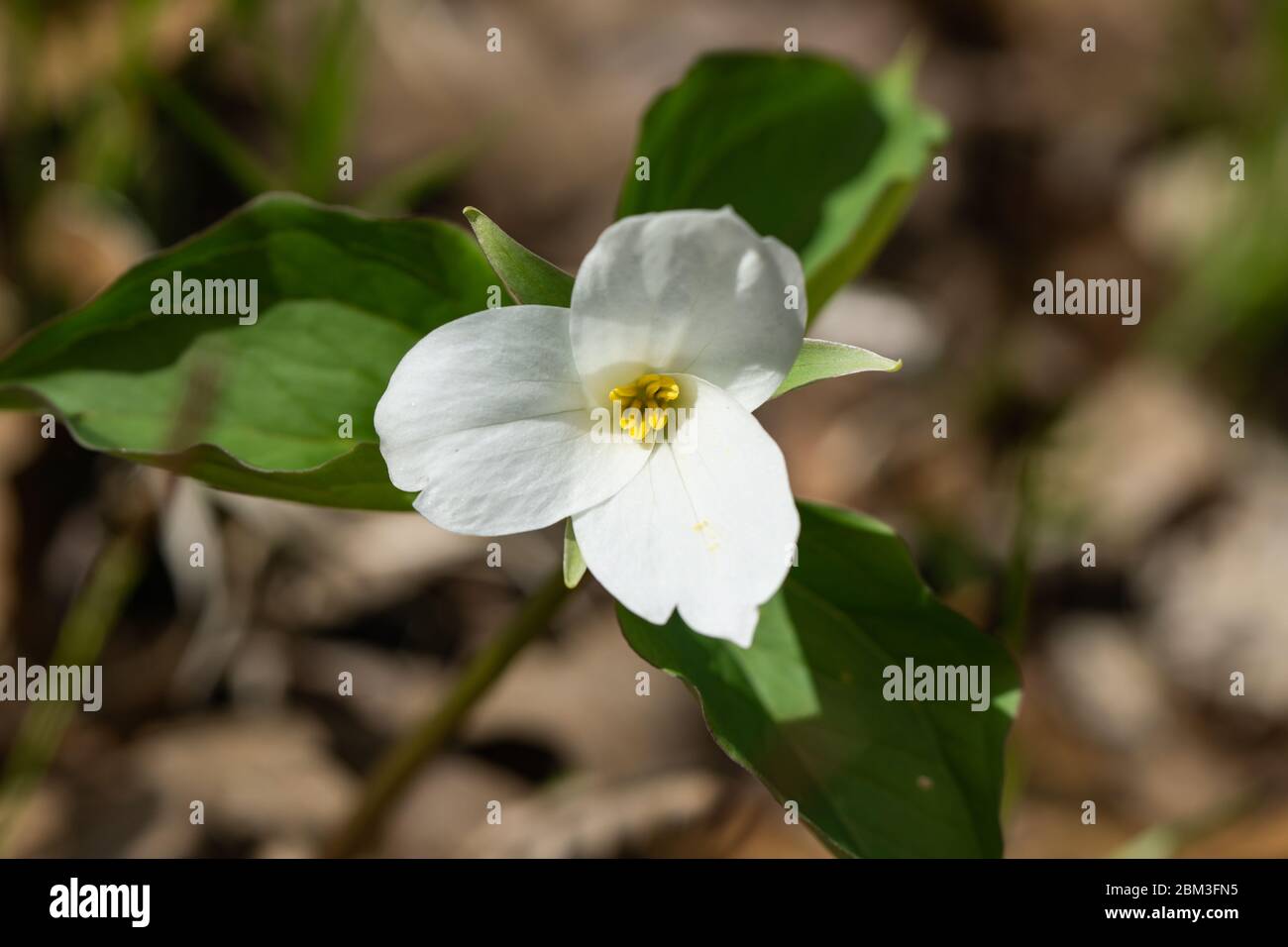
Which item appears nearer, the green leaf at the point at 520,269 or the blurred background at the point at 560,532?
the green leaf at the point at 520,269

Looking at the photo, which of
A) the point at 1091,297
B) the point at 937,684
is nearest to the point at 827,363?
the point at 937,684

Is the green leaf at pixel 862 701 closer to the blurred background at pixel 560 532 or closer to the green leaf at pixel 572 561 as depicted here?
the green leaf at pixel 572 561

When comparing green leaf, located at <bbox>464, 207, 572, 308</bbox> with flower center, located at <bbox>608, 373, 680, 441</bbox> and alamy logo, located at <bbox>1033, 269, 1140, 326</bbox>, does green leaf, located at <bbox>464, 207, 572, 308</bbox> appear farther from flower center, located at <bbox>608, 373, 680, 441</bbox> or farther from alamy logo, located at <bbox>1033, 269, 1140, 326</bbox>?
alamy logo, located at <bbox>1033, 269, 1140, 326</bbox>

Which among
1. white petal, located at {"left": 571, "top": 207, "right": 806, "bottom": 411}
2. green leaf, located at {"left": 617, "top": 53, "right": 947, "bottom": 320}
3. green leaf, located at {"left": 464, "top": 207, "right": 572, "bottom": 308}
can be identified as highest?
green leaf, located at {"left": 617, "top": 53, "right": 947, "bottom": 320}

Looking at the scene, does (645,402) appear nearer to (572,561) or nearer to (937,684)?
(572,561)

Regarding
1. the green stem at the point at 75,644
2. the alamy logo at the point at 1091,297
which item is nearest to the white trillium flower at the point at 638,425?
the green stem at the point at 75,644
